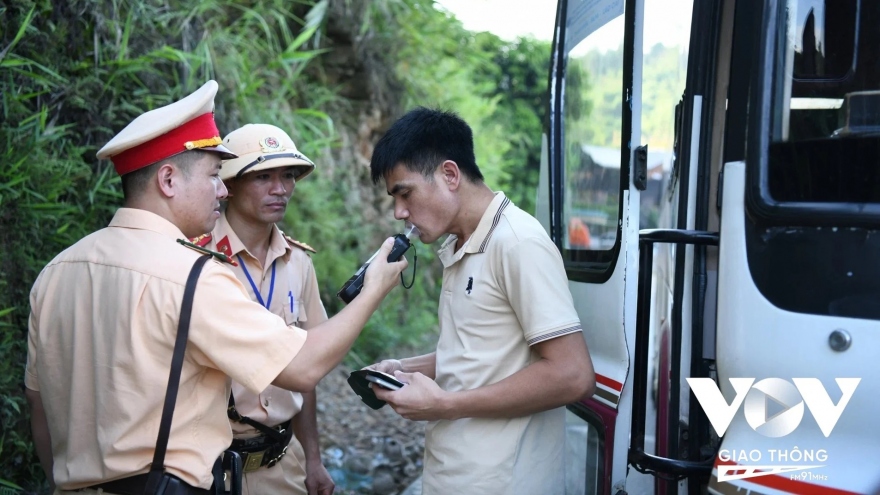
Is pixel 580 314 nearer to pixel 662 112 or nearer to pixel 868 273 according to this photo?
pixel 868 273

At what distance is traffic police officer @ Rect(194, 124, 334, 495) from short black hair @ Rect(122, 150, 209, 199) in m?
0.76

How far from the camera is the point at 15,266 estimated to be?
3.80 meters

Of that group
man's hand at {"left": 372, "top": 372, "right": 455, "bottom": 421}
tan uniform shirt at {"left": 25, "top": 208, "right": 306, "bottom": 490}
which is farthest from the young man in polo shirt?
tan uniform shirt at {"left": 25, "top": 208, "right": 306, "bottom": 490}

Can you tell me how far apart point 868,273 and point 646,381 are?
730 mm

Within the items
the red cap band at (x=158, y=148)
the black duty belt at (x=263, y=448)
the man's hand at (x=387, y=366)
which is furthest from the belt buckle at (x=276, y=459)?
the red cap band at (x=158, y=148)

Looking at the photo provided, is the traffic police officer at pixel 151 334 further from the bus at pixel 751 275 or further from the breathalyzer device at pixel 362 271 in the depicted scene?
the bus at pixel 751 275

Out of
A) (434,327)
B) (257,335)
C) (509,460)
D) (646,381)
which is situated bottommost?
(434,327)

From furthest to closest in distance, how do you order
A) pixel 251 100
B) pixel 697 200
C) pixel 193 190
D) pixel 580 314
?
pixel 251 100
pixel 580 314
pixel 697 200
pixel 193 190

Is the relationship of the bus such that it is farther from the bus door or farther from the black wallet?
the black wallet

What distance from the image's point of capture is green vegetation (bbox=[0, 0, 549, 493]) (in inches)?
151

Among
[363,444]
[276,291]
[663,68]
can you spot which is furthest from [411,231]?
[363,444]

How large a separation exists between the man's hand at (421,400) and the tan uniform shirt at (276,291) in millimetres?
747

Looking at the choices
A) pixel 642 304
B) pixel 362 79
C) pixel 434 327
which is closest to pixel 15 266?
pixel 642 304

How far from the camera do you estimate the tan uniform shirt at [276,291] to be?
9.81 ft
